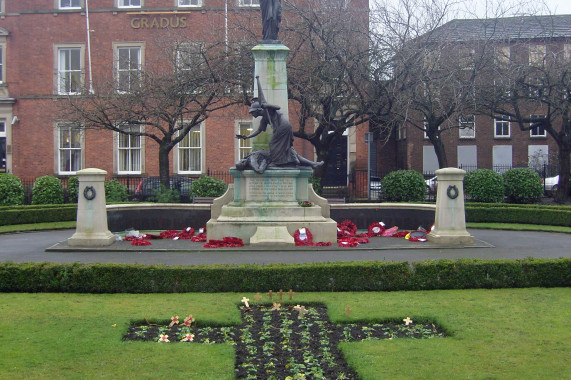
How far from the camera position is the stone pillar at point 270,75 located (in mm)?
17781

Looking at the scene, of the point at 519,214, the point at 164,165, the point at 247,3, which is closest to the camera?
the point at 519,214

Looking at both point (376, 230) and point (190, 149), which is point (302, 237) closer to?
point (376, 230)

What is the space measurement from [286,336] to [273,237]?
7.54 metres

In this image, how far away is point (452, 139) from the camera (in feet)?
153

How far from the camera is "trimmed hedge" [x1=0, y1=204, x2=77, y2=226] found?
77.1ft

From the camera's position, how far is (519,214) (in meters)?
23.8

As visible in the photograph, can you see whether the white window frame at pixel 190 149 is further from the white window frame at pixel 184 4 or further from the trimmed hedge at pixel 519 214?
the trimmed hedge at pixel 519 214

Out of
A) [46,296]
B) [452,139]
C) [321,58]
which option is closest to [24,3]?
[321,58]

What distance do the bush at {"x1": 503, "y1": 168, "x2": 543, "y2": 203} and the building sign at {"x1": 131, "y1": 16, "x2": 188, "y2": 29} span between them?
65.4 feet

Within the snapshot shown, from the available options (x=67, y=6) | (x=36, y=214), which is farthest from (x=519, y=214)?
(x=67, y=6)

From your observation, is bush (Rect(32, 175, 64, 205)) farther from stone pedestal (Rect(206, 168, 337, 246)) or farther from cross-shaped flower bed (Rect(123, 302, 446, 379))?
cross-shaped flower bed (Rect(123, 302, 446, 379))

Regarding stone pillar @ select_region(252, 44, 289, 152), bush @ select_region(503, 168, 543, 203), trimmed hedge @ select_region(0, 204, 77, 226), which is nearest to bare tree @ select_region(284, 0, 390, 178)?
bush @ select_region(503, 168, 543, 203)

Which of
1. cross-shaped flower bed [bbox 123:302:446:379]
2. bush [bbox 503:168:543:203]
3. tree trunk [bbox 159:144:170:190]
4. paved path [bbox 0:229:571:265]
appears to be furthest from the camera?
tree trunk [bbox 159:144:170:190]

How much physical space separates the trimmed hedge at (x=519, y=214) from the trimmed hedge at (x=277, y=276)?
471 inches
